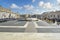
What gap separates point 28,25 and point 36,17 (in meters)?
0.48

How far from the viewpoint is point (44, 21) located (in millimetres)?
4352

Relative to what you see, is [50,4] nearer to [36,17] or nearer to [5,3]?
[36,17]

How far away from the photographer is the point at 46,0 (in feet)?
12.6

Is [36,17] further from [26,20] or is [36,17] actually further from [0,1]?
[0,1]

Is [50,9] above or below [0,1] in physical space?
below

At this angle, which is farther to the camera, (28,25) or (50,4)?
(28,25)

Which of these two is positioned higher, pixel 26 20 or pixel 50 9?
pixel 50 9

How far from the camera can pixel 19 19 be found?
13.2 ft

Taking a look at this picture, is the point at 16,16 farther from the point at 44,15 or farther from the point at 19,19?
the point at 44,15

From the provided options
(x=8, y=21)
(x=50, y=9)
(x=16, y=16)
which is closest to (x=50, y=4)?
(x=50, y=9)

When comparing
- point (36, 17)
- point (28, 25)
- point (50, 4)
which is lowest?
point (28, 25)

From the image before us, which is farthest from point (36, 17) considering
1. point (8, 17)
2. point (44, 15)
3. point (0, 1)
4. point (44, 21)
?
point (0, 1)

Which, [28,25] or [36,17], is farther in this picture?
[28,25]

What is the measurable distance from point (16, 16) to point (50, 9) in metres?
1.09
